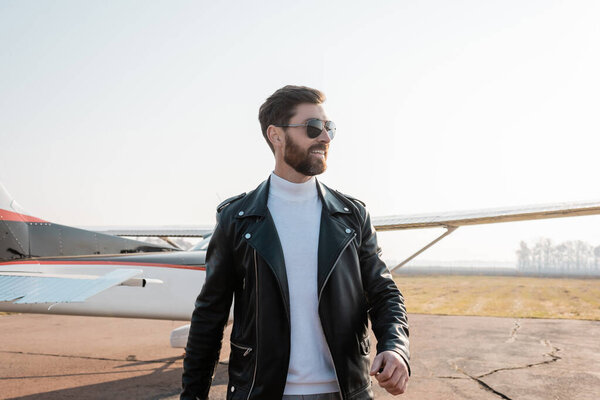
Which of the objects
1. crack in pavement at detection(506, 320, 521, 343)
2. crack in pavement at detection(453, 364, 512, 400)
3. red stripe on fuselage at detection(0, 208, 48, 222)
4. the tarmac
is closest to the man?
the tarmac

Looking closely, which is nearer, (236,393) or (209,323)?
(236,393)

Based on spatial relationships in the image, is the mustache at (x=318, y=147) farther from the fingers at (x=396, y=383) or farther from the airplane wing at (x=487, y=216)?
the airplane wing at (x=487, y=216)

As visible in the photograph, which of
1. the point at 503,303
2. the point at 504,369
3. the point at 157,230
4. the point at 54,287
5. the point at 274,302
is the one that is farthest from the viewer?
the point at 503,303

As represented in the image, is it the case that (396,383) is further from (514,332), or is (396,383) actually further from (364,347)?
(514,332)

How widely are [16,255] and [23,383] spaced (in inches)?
57.9

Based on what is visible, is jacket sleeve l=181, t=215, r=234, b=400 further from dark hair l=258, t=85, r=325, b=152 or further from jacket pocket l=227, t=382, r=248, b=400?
dark hair l=258, t=85, r=325, b=152

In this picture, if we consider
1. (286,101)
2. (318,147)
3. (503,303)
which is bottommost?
(503,303)

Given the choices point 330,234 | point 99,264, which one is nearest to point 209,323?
point 330,234

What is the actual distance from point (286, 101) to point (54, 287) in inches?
132

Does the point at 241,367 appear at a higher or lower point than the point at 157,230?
higher

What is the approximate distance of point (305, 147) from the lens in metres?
1.65

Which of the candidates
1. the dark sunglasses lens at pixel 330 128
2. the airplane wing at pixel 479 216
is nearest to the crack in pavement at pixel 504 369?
the airplane wing at pixel 479 216

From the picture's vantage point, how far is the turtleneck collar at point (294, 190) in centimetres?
170

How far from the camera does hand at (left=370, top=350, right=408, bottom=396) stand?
1368mm
